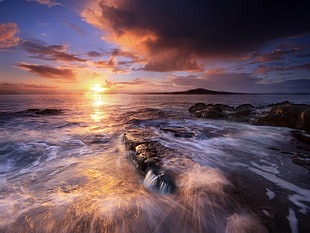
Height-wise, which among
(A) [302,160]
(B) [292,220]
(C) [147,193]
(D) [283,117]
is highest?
(D) [283,117]

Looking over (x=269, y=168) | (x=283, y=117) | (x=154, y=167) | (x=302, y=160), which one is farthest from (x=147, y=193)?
(x=283, y=117)

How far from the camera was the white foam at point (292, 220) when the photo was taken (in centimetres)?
228

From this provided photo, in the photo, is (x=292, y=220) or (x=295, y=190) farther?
(x=295, y=190)

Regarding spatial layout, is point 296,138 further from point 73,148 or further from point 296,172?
point 73,148

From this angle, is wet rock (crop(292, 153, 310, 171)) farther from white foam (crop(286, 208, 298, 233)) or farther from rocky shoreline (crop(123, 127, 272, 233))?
rocky shoreline (crop(123, 127, 272, 233))

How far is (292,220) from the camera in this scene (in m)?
2.45

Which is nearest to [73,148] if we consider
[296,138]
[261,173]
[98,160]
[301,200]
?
[98,160]

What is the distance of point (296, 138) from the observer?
22.7 ft

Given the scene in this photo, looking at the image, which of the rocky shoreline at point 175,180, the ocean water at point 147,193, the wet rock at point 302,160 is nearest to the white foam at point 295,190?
the ocean water at point 147,193

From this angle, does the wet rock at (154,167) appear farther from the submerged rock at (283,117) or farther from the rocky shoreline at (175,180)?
the submerged rock at (283,117)

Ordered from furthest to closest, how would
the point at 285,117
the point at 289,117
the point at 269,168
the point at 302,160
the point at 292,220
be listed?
the point at 285,117 → the point at 289,117 → the point at 302,160 → the point at 269,168 → the point at 292,220

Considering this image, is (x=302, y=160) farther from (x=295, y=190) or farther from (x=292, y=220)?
(x=292, y=220)

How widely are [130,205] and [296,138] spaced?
8.66 meters

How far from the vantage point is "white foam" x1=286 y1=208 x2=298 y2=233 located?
7.49 feet
